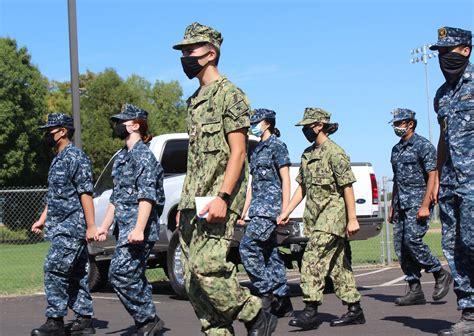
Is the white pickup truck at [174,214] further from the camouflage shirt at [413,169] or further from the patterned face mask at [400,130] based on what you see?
the patterned face mask at [400,130]

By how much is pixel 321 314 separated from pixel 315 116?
224 centimetres

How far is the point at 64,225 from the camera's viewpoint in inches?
304

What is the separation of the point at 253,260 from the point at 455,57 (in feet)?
10.6

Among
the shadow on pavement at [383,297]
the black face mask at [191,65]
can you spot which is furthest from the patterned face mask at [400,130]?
the black face mask at [191,65]

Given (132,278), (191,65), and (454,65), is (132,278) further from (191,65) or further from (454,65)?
(454,65)

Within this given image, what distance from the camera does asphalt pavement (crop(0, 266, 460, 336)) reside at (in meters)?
7.87

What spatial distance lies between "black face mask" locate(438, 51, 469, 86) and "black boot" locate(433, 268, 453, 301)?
3568 mm

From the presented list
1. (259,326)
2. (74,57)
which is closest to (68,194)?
(259,326)

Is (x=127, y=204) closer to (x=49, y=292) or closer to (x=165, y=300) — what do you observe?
(x=49, y=292)

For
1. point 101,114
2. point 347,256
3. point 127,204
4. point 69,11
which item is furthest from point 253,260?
point 101,114

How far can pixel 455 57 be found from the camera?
21.6ft

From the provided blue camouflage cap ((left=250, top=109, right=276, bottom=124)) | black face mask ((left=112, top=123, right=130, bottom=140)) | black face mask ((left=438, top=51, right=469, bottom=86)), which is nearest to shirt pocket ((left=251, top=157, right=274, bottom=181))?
blue camouflage cap ((left=250, top=109, right=276, bottom=124))

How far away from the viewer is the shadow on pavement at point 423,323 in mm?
7523

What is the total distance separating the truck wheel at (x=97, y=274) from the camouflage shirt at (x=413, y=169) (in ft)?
17.4
